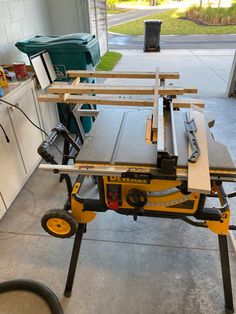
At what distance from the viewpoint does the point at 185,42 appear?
8562 millimetres

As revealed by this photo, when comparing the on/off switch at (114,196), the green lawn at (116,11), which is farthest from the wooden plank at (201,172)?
the green lawn at (116,11)

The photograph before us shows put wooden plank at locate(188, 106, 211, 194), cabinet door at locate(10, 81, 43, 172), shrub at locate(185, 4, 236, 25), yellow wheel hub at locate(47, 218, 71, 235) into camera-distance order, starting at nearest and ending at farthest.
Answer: wooden plank at locate(188, 106, 211, 194), yellow wheel hub at locate(47, 218, 71, 235), cabinet door at locate(10, 81, 43, 172), shrub at locate(185, 4, 236, 25)

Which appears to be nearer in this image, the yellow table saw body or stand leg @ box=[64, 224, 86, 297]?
the yellow table saw body

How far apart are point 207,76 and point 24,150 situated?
4.00 m

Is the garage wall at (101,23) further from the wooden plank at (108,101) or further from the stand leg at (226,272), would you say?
the stand leg at (226,272)

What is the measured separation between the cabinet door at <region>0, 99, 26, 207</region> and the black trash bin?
5888 millimetres

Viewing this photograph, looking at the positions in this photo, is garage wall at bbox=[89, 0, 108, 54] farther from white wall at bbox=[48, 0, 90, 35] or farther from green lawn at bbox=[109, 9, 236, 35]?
green lawn at bbox=[109, 9, 236, 35]

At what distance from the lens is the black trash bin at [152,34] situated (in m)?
6.46

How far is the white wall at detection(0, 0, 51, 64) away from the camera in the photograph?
2.23m

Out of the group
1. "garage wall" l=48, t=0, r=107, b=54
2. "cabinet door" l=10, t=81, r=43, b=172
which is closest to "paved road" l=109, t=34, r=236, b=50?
"garage wall" l=48, t=0, r=107, b=54

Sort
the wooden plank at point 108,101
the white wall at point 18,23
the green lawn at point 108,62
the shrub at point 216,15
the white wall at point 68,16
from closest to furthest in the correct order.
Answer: the wooden plank at point 108,101 < the white wall at point 18,23 < the white wall at point 68,16 < the green lawn at point 108,62 < the shrub at point 216,15

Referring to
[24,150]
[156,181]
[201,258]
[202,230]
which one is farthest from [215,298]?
[24,150]

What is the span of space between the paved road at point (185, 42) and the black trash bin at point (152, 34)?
0.82m

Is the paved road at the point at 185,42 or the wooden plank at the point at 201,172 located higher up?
the wooden plank at the point at 201,172
